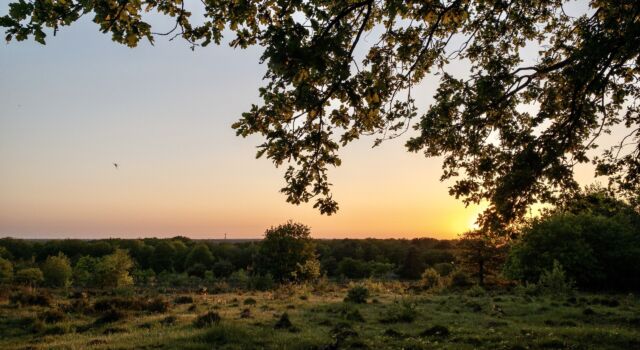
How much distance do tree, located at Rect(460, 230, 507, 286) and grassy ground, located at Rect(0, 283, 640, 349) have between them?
2694 centimetres

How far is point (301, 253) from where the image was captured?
49938 millimetres

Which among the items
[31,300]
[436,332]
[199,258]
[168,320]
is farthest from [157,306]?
[199,258]

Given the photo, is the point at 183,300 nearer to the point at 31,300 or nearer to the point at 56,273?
the point at 31,300

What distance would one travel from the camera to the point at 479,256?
51875 mm

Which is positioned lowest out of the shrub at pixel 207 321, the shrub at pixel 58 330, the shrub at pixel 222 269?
the shrub at pixel 222 269

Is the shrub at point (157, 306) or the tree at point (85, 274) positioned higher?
the shrub at point (157, 306)

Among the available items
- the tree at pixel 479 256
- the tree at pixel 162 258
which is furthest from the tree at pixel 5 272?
the tree at pixel 479 256

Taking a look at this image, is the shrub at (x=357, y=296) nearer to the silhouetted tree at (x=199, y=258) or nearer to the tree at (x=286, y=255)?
the tree at (x=286, y=255)

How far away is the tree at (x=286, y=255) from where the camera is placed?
4888 cm

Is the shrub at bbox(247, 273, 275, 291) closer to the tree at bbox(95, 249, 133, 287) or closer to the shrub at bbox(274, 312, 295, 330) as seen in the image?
the tree at bbox(95, 249, 133, 287)

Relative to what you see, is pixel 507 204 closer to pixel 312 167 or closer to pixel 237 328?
pixel 312 167

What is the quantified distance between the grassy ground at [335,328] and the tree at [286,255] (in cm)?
2447

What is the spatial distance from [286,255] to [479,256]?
23.0 m


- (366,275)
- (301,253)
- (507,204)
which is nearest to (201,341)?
(507,204)
